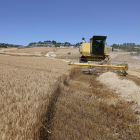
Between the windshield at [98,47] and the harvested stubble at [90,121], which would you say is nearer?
the harvested stubble at [90,121]

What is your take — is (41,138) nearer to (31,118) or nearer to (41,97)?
(31,118)

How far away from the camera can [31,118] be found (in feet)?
6.92

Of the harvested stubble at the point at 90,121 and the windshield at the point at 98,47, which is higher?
the windshield at the point at 98,47

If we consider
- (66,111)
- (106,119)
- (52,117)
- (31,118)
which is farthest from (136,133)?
(31,118)

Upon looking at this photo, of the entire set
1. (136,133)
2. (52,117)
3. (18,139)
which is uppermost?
(18,139)

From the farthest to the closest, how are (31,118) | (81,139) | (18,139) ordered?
(81,139) < (31,118) < (18,139)

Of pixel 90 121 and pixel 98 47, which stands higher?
pixel 98 47

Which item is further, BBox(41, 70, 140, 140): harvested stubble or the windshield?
the windshield

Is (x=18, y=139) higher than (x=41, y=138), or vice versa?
(x=18, y=139)

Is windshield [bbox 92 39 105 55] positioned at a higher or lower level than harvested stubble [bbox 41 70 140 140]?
higher

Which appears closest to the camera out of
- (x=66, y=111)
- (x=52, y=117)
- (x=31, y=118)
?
(x=31, y=118)

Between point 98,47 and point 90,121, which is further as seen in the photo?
point 98,47

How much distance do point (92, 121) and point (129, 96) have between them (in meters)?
2.51

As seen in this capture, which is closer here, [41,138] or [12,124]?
[12,124]
